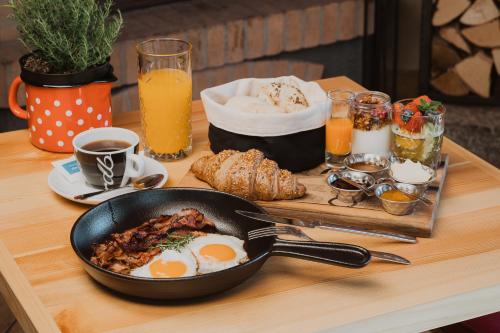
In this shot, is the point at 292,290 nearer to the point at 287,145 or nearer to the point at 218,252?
the point at 218,252

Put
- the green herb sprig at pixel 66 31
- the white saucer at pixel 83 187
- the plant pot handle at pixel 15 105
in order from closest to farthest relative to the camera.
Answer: the white saucer at pixel 83 187 < the green herb sprig at pixel 66 31 < the plant pot handle at pixel 15 105

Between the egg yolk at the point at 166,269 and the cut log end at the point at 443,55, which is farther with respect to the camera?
the cut log end at the point at 443,55

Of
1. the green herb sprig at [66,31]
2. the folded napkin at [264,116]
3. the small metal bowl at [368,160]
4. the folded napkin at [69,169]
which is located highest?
the green herb sprig at [66,31]

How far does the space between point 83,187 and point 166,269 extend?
15.9 inches

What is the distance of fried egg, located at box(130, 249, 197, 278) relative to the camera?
132cm

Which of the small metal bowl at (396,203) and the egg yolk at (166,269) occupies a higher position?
the small metal bowl at (396,203)

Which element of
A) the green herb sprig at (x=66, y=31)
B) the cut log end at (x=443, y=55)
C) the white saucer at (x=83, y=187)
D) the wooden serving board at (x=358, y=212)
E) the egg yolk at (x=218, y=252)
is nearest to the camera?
the egg yolk at (x=218, y=252)

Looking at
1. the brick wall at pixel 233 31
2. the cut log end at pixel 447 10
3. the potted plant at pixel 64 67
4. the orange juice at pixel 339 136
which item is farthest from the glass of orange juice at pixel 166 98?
the cut log end at pixel 447 10

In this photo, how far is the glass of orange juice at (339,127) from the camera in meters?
1.70

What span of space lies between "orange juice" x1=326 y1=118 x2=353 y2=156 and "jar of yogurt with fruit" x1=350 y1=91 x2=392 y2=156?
0.04ft

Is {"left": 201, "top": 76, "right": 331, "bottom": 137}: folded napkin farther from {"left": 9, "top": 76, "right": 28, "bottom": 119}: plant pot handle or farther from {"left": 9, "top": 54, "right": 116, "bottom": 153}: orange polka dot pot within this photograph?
{"left": 9, "top": 76, "right": 28, "bottom": 119}: plant pot handle

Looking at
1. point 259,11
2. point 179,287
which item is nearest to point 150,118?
point 179,287

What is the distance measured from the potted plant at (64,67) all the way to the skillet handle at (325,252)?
0.69 metres

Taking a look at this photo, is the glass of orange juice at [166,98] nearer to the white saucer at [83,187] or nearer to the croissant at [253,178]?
the white saucer at [83,187]
